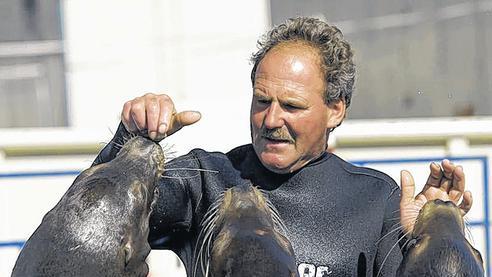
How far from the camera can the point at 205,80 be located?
32.0 feet

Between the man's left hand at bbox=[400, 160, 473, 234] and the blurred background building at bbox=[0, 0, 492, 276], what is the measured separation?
187 cm

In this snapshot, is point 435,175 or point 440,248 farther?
point 435,175

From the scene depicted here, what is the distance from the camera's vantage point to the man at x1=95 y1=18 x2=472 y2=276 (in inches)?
Answer: 161

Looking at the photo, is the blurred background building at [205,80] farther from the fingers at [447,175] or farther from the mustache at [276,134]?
the fingers at [447,175]

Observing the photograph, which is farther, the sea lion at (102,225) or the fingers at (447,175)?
the fingers at (447,175)

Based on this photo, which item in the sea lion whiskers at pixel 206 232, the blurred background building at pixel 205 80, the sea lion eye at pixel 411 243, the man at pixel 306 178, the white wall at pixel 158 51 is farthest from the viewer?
the white wall at pixel 158 51

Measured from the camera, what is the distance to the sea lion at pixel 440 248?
3371 mm

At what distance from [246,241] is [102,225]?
0.45m

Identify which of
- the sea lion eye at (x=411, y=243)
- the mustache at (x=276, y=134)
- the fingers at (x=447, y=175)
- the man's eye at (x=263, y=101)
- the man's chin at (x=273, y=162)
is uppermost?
the man's eye at (x=263, y=101)

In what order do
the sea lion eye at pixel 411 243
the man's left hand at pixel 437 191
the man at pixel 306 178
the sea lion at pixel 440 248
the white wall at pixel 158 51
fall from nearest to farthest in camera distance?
the sea lion at pixel 440 248
the sea lion eye at pixel 411 243
the man's left hand at pixel 437 191
the man at pixel 306 178
the white wall at pixel 158 51

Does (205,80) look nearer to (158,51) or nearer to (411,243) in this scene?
(158,51)

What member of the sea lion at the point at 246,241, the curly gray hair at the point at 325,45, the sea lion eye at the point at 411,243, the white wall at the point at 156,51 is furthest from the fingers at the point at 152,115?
the white wall at the point at 156,51

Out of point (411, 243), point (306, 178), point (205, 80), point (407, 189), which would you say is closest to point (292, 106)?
point (306, 178)

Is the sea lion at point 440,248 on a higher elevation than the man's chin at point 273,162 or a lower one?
lower
